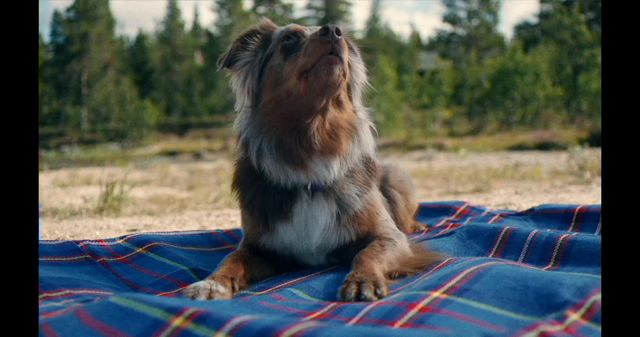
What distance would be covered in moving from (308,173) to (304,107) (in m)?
0.48

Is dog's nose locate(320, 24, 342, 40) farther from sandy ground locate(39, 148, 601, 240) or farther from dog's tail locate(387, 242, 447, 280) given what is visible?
sandy ground locate(39, 148, 601, 240)

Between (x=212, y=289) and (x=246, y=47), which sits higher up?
(x=246, y=47)

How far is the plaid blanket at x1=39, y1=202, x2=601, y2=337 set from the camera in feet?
9.57

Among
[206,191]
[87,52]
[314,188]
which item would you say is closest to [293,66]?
[314,188]

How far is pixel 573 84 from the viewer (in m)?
24.2

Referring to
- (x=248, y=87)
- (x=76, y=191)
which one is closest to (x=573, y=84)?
(x=76, y=191)

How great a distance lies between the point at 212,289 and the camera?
3773 mm

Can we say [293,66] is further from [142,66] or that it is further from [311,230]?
[142,66]

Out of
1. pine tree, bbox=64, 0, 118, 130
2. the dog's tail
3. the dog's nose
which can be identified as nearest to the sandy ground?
the dog's tail

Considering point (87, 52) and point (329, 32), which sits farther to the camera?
point (87, 52)

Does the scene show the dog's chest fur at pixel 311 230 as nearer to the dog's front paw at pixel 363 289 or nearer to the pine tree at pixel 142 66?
the dog's front paw at pixel 363 289

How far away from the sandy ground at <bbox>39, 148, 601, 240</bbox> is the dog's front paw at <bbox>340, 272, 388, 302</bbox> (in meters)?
3.81

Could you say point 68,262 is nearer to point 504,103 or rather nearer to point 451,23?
point 504,103

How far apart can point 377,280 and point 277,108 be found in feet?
4.99
